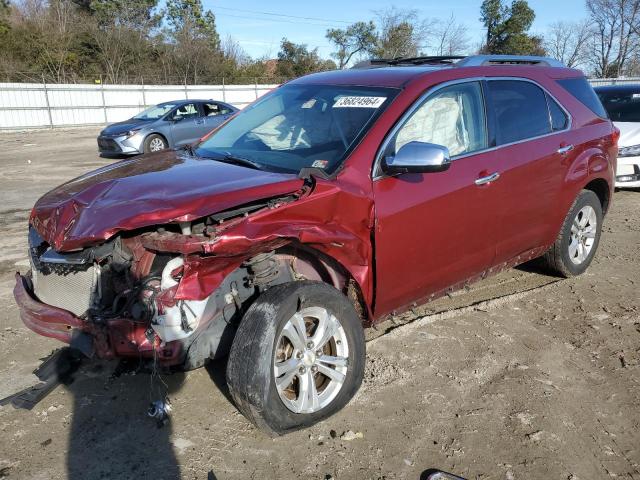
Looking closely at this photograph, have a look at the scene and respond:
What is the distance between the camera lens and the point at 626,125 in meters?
9.06

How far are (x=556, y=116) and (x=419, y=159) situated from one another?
2.11 m

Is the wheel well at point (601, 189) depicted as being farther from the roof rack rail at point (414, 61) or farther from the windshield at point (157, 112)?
the windshield at point (157, 112)

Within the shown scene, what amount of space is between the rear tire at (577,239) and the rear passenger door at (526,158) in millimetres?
291

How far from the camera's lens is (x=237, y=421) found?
10.2 ft

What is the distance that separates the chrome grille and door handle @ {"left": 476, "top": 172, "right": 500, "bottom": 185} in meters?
2.45

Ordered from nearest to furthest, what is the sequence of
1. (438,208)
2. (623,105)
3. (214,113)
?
(438,208) → (623,105) → (214,113)

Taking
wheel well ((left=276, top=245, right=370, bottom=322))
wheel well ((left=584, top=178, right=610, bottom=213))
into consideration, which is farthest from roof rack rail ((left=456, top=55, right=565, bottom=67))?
wheel well ((left=276, top=245, right=370, bottom=322))

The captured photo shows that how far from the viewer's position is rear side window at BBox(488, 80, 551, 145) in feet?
13.2

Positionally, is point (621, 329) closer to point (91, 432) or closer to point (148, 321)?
point (148, 321)

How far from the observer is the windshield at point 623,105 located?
951 centimetres

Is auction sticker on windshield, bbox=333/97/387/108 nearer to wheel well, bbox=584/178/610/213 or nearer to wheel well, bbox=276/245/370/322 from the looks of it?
wheel well, bbox=276/245/370/322

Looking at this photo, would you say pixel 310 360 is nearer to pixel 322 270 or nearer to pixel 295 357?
pixel 295 357

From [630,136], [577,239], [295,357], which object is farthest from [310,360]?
[630,136]

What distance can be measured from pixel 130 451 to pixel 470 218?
2.49m
